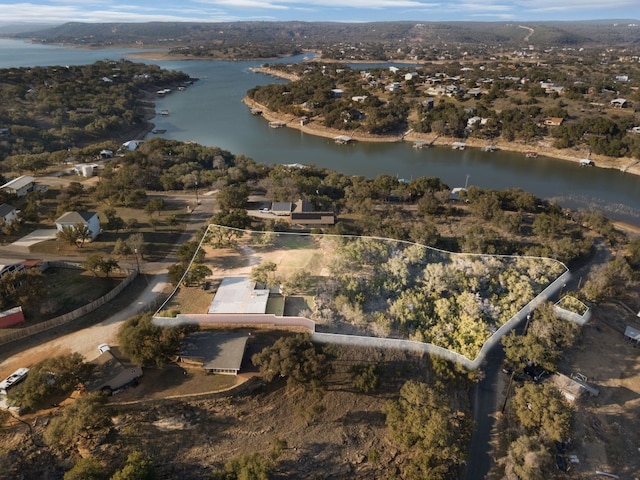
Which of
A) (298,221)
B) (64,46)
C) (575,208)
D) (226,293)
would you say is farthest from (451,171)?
(64,46)

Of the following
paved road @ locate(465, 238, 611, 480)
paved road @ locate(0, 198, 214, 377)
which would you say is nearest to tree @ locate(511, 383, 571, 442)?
paved road @ locate(465, 238, 611, 480)

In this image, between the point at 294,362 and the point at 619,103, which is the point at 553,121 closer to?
the point at 619,103

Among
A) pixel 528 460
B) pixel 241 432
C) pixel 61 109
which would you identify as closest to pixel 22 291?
pixel 241 432

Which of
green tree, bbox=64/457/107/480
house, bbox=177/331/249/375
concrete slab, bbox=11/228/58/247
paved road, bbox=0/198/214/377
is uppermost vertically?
concrete slab, bbox=11/228/58/247

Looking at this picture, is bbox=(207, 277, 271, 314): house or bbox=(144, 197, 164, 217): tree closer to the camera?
bbox=(207, 277, 271, 314): house

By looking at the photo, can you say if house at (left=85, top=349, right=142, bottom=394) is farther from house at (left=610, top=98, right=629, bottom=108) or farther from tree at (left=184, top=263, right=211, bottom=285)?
house at (left=610, top=98, right=629, bottom=108)

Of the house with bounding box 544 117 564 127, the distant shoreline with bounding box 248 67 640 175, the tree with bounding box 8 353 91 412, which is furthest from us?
the house with bounding box 544 117 564 127

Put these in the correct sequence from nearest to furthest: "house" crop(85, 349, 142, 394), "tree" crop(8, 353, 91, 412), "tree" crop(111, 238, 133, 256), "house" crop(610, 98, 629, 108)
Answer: "tree" crop(8, 353, 91, 412) → "house" crop(85, 349, 142, 394) → "tree" crop(111, 238, 133, 256) → "house" crop(610, 98, 629, 108)

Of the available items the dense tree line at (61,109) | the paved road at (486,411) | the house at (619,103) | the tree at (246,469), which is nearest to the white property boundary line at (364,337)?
the paved road at (486,411)
